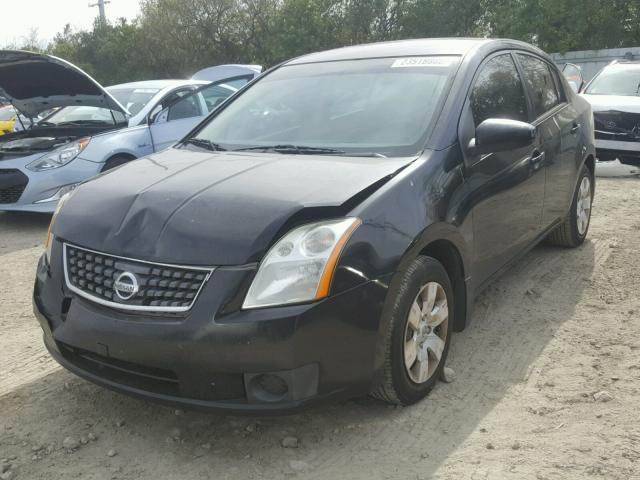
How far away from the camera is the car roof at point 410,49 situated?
12.2ft

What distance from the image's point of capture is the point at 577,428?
9.02 feet

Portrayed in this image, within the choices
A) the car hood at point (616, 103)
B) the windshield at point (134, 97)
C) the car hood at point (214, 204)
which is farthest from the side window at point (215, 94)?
the car hood at point (214, 204)

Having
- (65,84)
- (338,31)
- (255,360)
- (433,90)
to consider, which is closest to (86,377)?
(255,360)

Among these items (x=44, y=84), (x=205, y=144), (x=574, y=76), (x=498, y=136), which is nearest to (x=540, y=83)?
(x=498, y=136)

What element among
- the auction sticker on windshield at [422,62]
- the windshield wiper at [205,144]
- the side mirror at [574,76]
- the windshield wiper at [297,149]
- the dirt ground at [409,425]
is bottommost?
the dirt ground at [409,425]

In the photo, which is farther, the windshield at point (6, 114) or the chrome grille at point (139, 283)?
the windshield at point (6, 114)

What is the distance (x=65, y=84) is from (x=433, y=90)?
16.4 feet

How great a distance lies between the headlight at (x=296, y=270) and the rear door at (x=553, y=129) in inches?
92.7

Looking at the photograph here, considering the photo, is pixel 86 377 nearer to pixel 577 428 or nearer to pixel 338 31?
pixel 577 428

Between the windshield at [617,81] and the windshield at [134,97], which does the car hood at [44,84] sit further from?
the windshield at [617,81]

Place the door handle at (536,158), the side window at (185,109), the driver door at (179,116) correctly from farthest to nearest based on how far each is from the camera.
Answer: the side window at (185,109) < the driver door at (179,116) < the door handle at (536,158)

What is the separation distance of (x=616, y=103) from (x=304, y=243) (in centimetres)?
871

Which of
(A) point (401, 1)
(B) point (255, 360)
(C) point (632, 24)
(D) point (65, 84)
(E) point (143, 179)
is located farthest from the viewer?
(A) point (401, 1)

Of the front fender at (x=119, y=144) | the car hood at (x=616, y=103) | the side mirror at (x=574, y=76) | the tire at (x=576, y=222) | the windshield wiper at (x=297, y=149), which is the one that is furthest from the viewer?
the side mirror at (x=574, y=76)
